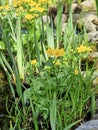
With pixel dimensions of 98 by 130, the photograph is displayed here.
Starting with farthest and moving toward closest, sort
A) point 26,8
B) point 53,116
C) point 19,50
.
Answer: point 26,8 → point 19,50 → point 53,116

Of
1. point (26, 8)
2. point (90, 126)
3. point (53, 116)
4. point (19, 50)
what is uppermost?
point (26, 8)

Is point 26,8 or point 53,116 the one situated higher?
point 26,8

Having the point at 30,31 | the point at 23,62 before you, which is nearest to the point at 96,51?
the point at 30,31

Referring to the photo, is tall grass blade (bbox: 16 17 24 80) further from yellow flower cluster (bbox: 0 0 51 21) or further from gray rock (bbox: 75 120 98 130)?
gray rock (bbox: 75 120 98 130)

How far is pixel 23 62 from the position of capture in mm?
3570

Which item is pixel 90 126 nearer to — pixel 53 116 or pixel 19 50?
pixel 53 116

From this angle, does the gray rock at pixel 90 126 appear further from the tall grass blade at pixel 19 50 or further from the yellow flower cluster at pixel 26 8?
the yellow flower cluster at pixel 26 8

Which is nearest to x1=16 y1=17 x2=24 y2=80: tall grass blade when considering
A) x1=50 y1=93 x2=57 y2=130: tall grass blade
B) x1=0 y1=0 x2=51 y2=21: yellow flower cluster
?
x1=0 y1=0 x2=51 y2=21: yellow flower cluster

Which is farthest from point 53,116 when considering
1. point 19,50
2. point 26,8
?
point 26,8

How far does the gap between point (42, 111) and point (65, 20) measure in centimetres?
435

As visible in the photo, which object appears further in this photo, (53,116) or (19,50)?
(19,50)

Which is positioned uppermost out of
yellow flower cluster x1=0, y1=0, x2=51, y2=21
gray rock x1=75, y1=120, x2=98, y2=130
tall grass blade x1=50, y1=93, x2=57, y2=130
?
yellow flower cluster x1=0, y1=0, x2=51, y2=21

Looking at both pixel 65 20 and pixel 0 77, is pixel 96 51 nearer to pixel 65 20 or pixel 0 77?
pixel 0 77

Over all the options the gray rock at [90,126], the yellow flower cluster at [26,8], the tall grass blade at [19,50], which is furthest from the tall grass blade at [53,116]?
the yellow flower cluster at [26,8]
